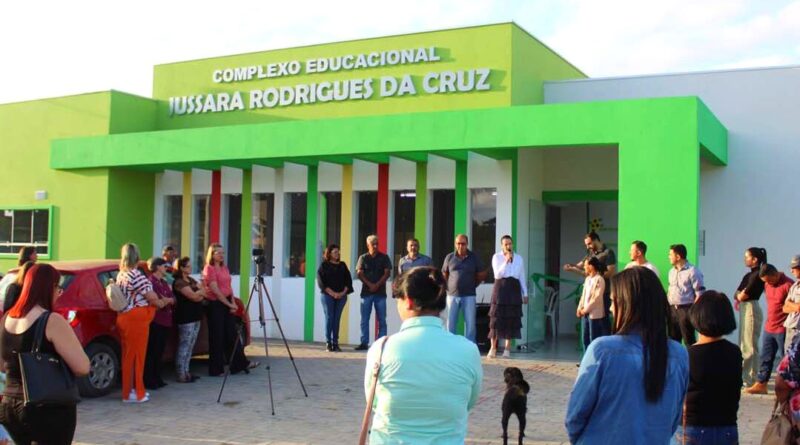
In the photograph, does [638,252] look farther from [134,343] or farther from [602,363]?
[602,363]

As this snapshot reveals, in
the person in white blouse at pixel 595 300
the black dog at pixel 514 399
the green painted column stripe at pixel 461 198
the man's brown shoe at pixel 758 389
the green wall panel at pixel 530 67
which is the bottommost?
the man's brown shoe at pixel 758 389

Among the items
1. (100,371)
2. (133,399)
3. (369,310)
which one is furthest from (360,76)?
(133,399)

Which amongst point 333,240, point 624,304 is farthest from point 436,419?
point 333,240

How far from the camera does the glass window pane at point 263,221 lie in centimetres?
1551

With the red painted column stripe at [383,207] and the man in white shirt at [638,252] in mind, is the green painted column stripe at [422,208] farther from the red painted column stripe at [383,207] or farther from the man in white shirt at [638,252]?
the man in white shirt at [638,252]

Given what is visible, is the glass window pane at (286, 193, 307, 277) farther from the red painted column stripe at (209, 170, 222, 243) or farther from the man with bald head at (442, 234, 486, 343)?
the man with bald head at (442, 234, 486, 343)

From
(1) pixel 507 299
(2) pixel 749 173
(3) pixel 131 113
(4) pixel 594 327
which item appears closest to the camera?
(4) pixel 594 327

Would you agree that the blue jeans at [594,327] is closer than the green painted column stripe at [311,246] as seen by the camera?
Yes

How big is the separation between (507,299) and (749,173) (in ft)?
15.8

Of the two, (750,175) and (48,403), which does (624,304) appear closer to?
(48,403)

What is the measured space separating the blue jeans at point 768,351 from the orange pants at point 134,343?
7128 mm

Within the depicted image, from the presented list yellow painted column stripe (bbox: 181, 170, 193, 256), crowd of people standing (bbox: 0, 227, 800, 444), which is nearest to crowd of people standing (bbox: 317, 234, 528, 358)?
yellow painted column stripe (bbox: 181, 170, 193, 256)

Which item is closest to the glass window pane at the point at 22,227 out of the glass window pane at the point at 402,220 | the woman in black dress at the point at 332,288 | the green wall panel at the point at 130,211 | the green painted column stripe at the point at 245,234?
the green wall panel at the point at 130,211

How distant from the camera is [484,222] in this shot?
1395 cm
